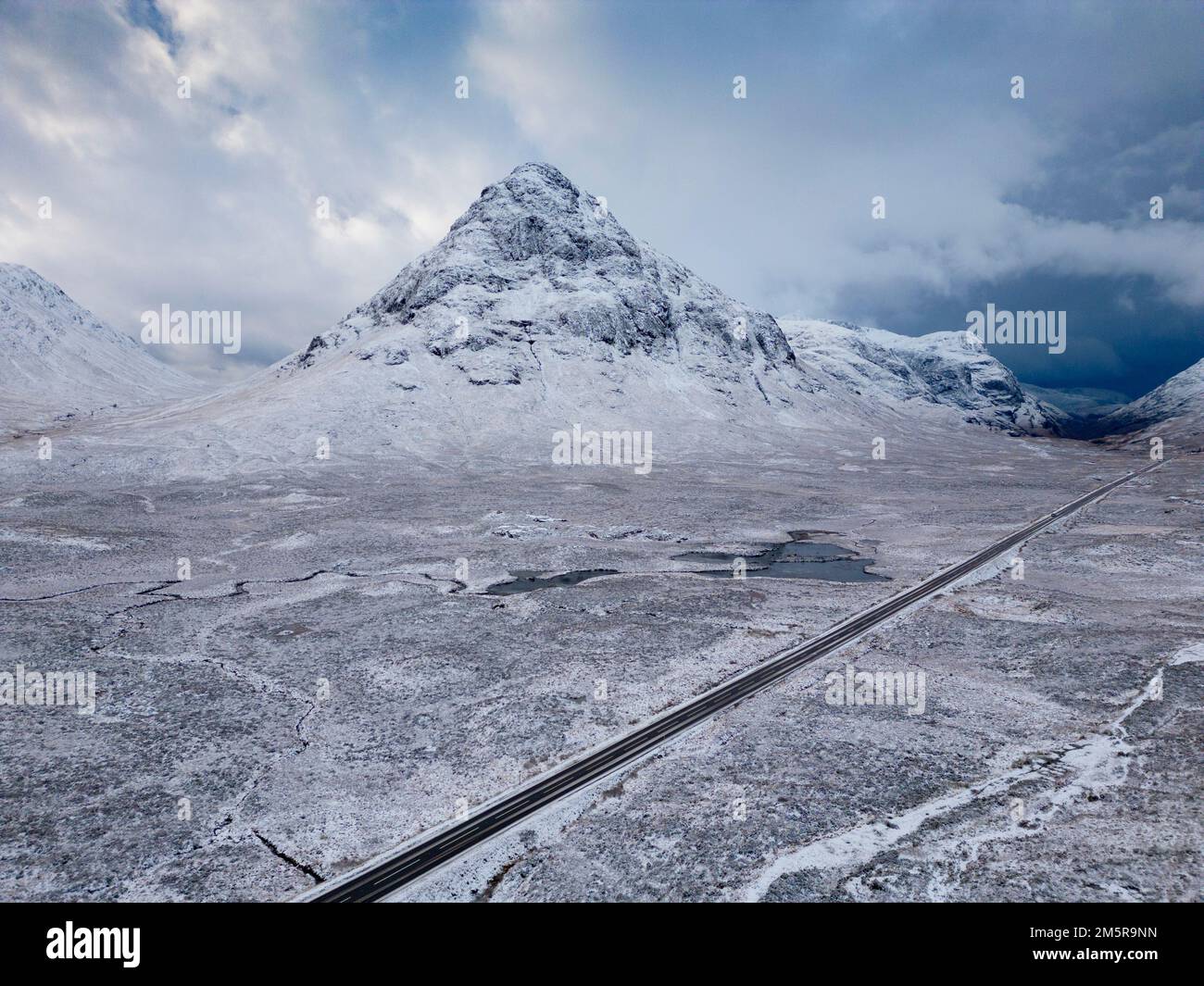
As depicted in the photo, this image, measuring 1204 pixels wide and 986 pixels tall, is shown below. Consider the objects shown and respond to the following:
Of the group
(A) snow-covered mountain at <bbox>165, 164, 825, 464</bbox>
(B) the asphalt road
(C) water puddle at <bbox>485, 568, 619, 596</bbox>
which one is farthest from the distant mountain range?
(B) the asphalt road

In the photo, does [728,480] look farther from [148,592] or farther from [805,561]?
[148,592]

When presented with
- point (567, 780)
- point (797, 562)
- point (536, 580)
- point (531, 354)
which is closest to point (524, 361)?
point (531, 354)

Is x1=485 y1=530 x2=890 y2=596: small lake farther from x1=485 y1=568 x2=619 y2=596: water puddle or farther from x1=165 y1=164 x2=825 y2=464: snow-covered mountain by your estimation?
x1=165 y1=164 x2=825 y2=464: snow-covered mountain

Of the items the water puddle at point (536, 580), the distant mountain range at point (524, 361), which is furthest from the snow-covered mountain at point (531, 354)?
the water puddle at point (536, 580)

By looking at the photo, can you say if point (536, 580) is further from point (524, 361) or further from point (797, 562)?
point (524, 361)

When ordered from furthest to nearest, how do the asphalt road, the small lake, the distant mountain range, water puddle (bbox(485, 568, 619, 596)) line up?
the distant mountain range < the small lake < water puddle (bbox(485, 568, 619, 596)) < the asphalt road

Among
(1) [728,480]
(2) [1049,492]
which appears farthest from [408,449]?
(2) [1049,492]

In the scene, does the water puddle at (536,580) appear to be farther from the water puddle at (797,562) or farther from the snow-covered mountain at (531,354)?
the snow-covered mountain at (531,354)
